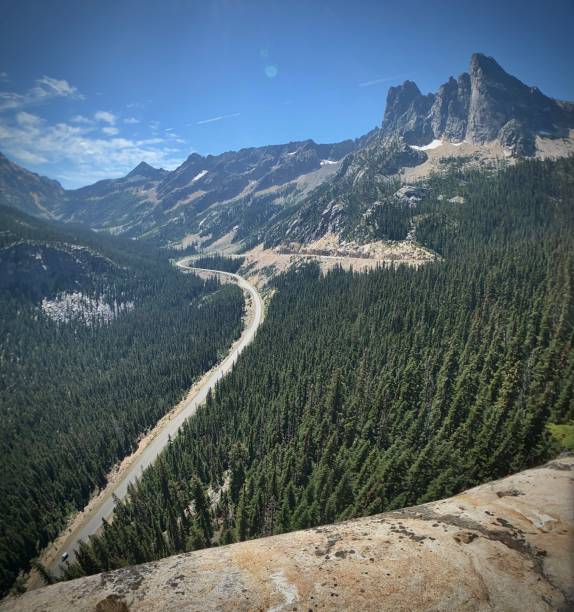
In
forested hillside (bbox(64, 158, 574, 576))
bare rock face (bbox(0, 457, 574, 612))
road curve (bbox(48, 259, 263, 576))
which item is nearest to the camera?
bare rock face (bbox(0, 457, 574, 612))

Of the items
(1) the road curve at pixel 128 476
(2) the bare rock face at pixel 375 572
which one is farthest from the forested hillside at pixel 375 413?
(2) the bare rock face at pixel 375 572

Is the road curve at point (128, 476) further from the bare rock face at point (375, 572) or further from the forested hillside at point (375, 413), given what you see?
the bare rock face at point (375, 572)

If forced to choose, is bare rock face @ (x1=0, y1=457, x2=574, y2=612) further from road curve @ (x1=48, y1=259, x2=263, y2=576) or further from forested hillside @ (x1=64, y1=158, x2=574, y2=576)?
road curve @ (x1=48, y1=259, x2=263, y2=576)

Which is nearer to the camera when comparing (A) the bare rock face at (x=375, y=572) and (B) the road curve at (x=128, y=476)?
Result: (A) the bare rock face at (x=375, y=572)

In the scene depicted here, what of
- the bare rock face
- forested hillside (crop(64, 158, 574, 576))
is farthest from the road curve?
the bare rock face

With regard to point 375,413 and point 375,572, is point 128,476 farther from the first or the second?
point 375,572

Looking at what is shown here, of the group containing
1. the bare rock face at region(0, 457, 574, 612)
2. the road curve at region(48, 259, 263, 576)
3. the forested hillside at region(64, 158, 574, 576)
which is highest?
the bare rock face at region(0, 457, 574, 612)
